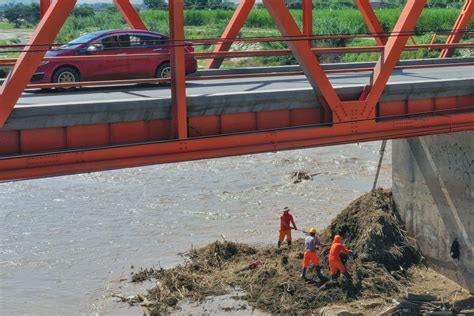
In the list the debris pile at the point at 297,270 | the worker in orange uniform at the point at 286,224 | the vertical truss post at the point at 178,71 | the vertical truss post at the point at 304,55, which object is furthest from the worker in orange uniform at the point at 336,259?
the vertical truss post at the point at 178,71

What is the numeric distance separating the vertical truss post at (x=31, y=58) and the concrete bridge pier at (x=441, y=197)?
8680mm

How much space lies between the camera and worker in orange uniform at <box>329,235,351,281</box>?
14758 mm

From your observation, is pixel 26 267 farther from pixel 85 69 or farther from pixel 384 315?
pixel 384 315

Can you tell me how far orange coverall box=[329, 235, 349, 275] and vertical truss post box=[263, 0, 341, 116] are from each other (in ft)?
13.9

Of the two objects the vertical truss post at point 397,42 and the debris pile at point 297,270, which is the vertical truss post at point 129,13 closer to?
the debris pile at point 297,270

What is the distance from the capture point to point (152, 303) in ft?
50.1

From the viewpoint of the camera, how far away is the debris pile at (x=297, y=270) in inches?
593

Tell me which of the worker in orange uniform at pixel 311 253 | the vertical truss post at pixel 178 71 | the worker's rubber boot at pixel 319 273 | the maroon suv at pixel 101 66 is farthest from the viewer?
the worker's rubber boot at pixel 319 273

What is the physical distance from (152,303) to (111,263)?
310 cm

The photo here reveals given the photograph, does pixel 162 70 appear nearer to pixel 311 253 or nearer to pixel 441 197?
pixel 311 253

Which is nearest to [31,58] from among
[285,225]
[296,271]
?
[296,271]

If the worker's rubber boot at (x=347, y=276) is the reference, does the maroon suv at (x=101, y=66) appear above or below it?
above

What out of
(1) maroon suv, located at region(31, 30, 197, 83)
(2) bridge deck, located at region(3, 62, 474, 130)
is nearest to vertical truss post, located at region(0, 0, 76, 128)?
(2) bridge deck, located at region(3, 62, 474, 130)

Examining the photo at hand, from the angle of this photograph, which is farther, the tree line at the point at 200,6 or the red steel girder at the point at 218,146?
the tree line at the point at 200,6
